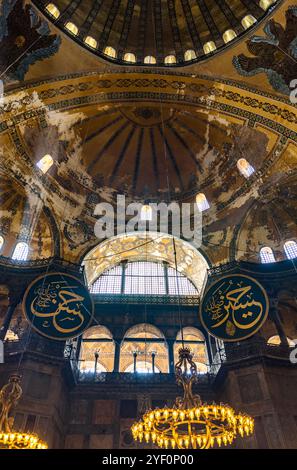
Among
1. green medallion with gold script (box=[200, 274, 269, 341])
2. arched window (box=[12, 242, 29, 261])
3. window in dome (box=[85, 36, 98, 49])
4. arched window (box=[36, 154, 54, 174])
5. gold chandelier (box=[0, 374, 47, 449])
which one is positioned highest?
window in dome (box=[85, 36, 98, 49])

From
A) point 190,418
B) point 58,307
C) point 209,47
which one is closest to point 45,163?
point 58,307

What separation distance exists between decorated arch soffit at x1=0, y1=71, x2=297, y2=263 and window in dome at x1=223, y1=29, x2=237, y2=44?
1367 millimetres

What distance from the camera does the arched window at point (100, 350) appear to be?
1177 cm

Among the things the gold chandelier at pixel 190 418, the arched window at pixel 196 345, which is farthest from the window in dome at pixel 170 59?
the gold chandelier at pixel 190 418

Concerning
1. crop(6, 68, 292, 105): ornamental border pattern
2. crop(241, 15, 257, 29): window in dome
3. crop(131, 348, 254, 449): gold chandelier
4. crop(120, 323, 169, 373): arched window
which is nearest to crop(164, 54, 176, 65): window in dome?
crop(6, 68, 292, 105): ornamental border pattern

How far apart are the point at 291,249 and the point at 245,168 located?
317 cm

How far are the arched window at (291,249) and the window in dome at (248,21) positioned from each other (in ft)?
22.8

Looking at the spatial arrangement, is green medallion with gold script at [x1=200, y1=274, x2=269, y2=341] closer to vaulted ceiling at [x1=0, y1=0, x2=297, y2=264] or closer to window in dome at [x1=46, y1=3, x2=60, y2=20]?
vaulted ceiling at [x1=0, y1=0, x2=297, y2=264]

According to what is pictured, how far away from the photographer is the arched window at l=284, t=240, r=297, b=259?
1135cm

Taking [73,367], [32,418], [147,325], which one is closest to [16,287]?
[73,367]

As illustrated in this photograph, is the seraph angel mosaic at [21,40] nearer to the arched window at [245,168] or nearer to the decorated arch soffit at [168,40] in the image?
the decorated arch soffit at [168,40]

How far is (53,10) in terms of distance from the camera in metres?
10.4

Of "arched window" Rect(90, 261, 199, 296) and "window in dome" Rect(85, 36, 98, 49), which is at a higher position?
"window in dome" Rect(85, 36, 98, 49)

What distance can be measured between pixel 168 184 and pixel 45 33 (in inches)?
249
